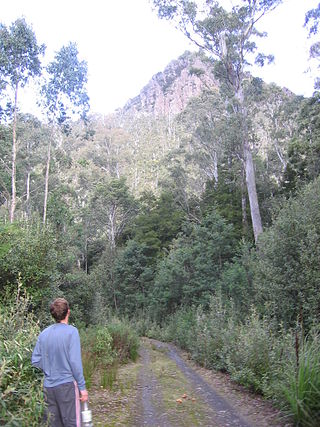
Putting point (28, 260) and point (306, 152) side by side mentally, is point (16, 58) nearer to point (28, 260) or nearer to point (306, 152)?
point (28, 260)

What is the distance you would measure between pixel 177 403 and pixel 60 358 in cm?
416

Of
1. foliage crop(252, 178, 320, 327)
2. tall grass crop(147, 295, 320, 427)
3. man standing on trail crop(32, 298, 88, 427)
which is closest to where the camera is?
man standing on trail crop(32, 298, 88, 427)

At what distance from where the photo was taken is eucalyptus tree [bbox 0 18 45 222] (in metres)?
20.4

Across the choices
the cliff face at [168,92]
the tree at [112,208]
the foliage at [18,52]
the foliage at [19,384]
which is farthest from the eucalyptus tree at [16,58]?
the cliff face at [168,92]

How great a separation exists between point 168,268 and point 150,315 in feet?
16.7

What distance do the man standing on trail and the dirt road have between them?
244 cm

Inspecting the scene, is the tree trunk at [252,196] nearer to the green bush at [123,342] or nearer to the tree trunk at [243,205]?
the tree trunk at [243,205]

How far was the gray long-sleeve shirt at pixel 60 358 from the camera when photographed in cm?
375

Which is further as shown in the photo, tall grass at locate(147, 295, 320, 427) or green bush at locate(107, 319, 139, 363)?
green bush at locate(107, 319, 139, 363)

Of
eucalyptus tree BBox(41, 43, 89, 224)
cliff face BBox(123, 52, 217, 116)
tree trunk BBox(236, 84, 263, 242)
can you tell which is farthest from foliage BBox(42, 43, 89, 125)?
cliff face BBox(123, 52, 217, 116)

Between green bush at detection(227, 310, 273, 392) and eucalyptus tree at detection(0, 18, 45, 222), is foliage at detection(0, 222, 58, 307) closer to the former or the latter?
green bush at detection(227, 310, 273, 392)

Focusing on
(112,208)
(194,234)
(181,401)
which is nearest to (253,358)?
(181,401)

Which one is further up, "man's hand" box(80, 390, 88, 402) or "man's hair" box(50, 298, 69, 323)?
"man's hair" box(50, 298, 69, 323)

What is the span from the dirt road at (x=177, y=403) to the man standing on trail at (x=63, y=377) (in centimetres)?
244
